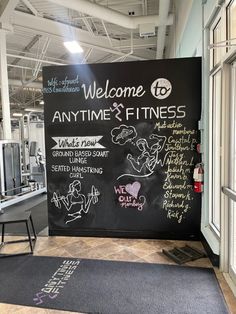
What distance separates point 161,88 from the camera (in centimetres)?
Result: 357

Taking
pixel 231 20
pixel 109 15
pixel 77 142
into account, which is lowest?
pixel 77 142

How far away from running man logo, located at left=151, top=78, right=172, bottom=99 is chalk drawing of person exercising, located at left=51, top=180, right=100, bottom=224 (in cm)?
158

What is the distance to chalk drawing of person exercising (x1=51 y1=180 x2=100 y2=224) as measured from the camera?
152 inches


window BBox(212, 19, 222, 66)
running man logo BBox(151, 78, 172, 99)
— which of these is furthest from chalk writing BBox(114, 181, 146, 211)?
window BBox(212, 19, 222, 66)

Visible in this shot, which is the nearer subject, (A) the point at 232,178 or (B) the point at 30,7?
(A) the point at 232,178

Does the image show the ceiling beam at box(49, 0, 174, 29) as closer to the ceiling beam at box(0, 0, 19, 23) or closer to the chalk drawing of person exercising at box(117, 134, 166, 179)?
the ceiling beam at box(0, 0, 19, 23)

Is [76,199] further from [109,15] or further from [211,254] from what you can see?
[109,15]

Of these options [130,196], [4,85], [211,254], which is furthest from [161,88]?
[4,85]

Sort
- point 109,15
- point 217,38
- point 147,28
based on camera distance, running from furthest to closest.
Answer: point 147,28
point 109,15
point 217,38

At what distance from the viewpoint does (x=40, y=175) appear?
8.66 m

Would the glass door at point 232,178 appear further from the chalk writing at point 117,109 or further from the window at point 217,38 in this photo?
the chalk writing at point 117,109

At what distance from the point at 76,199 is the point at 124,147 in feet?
3.39

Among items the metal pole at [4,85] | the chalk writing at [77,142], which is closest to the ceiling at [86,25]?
the metal pole at [4,85]

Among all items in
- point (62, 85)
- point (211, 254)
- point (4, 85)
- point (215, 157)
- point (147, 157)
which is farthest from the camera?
point (4, 85)
